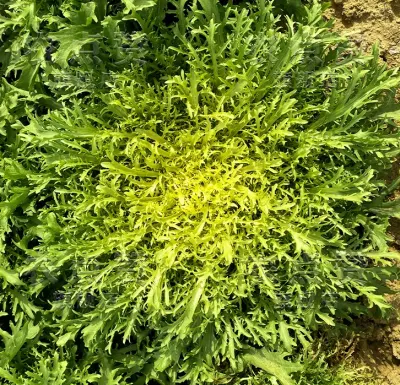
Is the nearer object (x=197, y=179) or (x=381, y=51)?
(x=197, y=179)

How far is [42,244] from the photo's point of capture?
Result: 2.38m

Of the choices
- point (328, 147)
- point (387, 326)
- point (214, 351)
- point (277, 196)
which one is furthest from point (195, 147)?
point (387, 326)

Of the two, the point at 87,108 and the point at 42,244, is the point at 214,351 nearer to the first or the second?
the point at 42,244

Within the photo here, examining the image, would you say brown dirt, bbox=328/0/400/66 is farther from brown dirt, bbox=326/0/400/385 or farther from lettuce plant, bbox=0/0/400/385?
lettuce plant, bbox=0/0/400/385

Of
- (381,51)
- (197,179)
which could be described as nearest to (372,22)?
(381,51)

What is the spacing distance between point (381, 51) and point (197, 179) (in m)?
1.16

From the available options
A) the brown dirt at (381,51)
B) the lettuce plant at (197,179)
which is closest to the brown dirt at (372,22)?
the brown dirt at (381,51)

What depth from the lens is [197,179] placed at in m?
2.09

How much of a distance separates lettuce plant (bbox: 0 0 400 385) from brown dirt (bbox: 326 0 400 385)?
0.33 meters

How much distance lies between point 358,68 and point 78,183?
1126 mm

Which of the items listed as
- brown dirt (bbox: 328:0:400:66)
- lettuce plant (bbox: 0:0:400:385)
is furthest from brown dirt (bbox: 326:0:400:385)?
lettuce plant (bbox: 0:0:400:385)

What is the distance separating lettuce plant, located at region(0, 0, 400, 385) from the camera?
2061mm

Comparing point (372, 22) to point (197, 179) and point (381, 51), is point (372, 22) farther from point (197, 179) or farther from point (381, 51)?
point (197, 179)

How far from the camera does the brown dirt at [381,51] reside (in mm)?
2588
